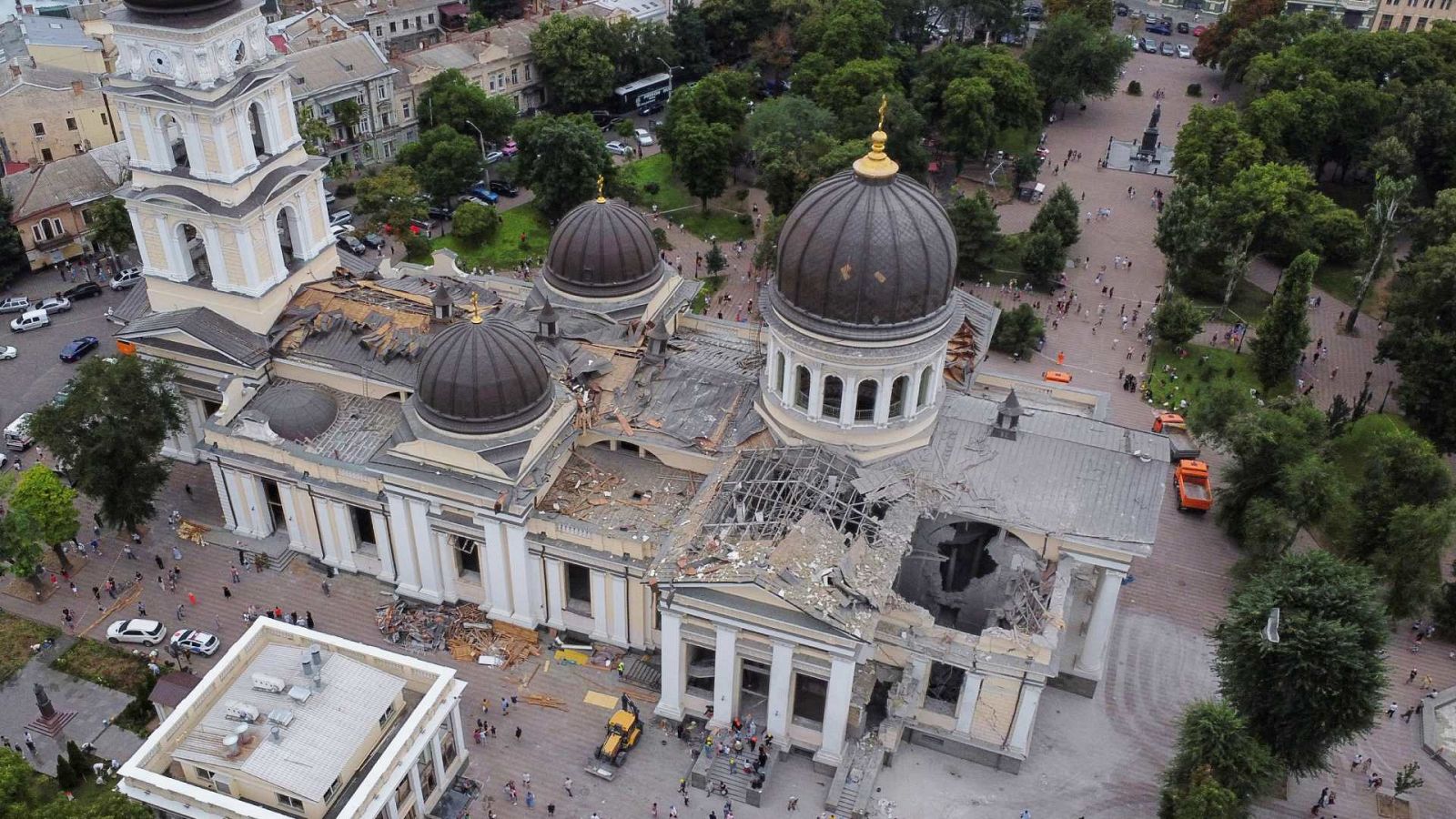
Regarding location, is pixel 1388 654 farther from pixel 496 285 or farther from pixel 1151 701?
pixel 496 285

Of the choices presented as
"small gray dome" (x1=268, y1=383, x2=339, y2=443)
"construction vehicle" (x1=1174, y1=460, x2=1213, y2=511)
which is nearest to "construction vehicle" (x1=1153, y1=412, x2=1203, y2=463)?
"construction vehicle" (x1=1174, y1=460, x2=1213, y2=511)

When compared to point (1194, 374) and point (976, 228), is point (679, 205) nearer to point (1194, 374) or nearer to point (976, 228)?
point (976, 228)

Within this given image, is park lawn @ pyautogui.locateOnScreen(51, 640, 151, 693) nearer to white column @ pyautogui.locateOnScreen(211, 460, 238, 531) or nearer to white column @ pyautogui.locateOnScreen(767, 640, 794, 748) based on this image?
white column @ pyautogui.locateOnScreen(211, 460, 238, 531)

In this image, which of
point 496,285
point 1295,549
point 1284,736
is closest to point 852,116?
point 496,285

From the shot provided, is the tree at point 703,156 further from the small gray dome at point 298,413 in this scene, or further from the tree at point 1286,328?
the small gray dome at point 298,413

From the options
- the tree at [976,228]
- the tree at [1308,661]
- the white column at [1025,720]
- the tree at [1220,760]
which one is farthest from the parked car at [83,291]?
the tree at [1308,661]

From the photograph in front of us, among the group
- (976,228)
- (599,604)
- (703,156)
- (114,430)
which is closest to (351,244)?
(703,156)
